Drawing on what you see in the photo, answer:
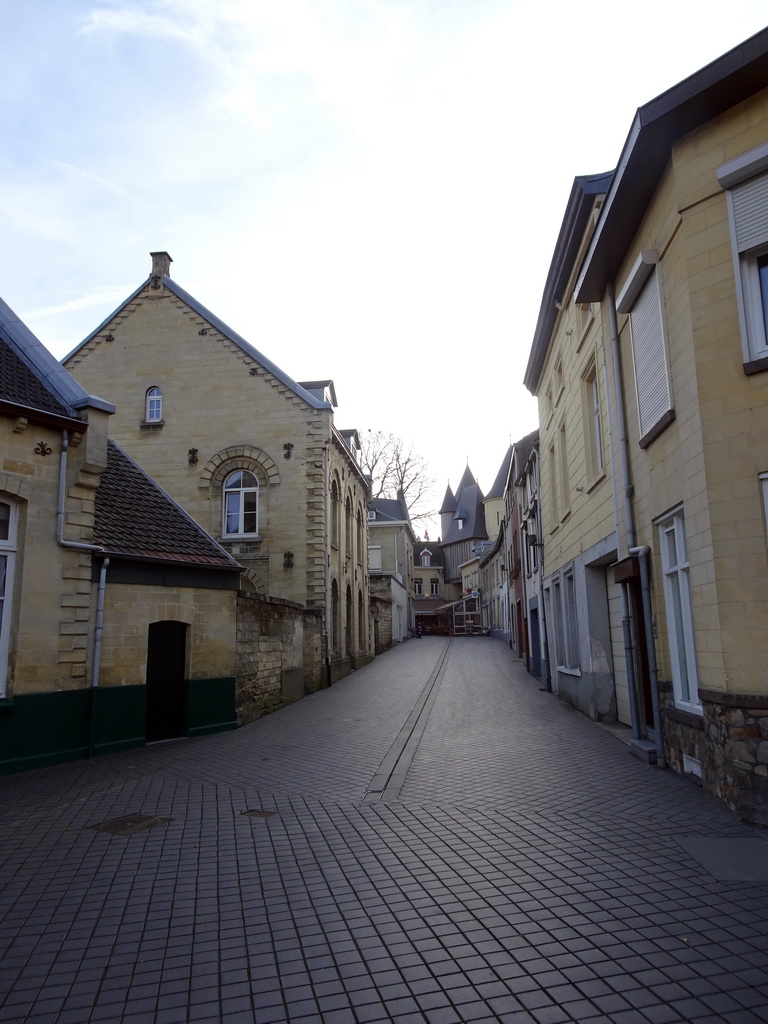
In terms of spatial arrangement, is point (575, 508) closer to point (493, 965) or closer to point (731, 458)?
point (731, 458)

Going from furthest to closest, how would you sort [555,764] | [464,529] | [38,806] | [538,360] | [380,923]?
[464,529]
[538,360]
[555,764]
[38,806]
[380,923]

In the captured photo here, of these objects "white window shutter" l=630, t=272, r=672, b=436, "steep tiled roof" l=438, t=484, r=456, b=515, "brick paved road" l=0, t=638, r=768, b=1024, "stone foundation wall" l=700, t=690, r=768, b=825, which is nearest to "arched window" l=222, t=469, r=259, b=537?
"brick paved road" l=0, t=638, r=768, b=1024

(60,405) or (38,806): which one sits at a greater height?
(60,405)

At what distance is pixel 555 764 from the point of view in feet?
30.4

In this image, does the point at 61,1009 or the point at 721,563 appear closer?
the point at 61,1009

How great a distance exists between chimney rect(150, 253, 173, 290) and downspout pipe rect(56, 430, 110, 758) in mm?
15445

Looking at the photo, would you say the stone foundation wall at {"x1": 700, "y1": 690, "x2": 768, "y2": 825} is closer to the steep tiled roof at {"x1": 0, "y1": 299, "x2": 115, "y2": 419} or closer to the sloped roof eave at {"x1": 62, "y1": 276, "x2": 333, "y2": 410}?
the steep tiled roof at {"x1": 0, "y1": 299, "x2": 115, "y2": 419}

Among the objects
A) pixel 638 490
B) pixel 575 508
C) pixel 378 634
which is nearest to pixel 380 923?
pixel 638 490

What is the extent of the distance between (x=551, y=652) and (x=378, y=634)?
62.9ft

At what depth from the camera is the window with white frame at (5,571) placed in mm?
9812

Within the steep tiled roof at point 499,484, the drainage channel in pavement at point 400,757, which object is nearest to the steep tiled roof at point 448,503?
the steep tiled roof at point 499,484

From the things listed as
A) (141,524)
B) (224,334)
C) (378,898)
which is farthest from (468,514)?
(378,898)

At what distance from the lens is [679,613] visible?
831cm

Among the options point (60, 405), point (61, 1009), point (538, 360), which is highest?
point (538, 360)
